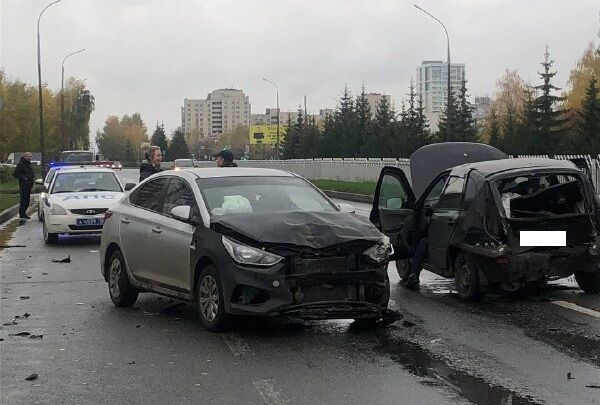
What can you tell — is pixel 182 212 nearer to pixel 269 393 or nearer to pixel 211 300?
pixel 211 300

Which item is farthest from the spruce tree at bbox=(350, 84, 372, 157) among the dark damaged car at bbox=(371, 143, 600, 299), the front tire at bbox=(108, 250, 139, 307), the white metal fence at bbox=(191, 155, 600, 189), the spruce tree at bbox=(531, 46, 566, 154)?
the front tire at bbox=(108, 250, 139, 307)

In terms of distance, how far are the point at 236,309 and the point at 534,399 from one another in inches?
113

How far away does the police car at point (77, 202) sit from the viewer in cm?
1670

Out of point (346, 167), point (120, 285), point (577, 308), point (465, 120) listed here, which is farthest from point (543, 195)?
point (465, 120)

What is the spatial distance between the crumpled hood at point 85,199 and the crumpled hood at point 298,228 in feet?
30.3

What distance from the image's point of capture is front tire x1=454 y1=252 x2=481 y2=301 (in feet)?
30.4

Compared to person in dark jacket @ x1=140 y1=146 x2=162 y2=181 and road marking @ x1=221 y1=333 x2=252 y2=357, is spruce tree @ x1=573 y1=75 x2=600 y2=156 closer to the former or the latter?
person in dark jacket @ x1=140 y1=146 x2=162 y2=181

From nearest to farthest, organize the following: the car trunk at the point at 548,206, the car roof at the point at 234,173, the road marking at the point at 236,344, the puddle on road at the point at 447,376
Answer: the puddle on road at the point at 447,376 < the road marking at the point at 236,344 < the car roof at the point at 234,173 < the car trunk at the point at 548,206

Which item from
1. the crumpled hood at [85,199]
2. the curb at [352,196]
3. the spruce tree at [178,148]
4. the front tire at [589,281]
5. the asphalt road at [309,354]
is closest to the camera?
the asphalt road at [309,354]

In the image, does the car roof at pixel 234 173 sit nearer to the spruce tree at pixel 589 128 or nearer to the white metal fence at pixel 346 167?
the white metal fence at pixel 346 167

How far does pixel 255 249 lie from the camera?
737 cm

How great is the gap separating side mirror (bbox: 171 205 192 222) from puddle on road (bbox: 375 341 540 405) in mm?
2306

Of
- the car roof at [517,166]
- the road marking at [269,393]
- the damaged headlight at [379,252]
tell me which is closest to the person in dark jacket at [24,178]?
the car roof at [517,166]

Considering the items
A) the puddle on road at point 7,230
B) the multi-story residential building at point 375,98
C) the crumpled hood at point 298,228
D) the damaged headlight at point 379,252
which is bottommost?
the puddle on road at point 7,230
